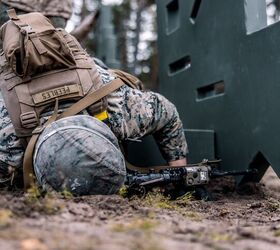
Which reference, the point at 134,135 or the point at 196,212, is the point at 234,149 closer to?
the point at 134,135

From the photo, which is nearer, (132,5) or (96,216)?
(96,216)

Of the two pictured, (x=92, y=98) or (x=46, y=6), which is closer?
(x=92, y=98)

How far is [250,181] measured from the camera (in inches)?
170

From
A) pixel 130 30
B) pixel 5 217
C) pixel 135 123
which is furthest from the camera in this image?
pixel 130 30

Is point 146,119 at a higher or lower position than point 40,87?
lower

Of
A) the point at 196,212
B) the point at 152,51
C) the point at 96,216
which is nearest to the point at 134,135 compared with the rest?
the point at 196,212

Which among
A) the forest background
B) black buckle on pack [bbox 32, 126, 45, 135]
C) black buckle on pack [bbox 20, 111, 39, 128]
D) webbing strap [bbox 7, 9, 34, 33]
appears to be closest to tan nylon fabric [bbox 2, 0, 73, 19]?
webbing strap [bbox 7, 9, 34, 33]

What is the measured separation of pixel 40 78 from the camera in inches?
132

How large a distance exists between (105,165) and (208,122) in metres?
1.98

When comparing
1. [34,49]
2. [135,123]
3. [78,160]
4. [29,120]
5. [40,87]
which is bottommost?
[78,160]

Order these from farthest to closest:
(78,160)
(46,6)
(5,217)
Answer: (46,6), (78,160), (5,217)

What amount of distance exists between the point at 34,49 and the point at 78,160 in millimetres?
794

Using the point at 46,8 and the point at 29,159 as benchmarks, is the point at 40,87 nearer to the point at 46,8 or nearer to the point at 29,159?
the point at 29,159

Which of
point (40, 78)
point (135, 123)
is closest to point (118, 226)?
point (40, 78)
